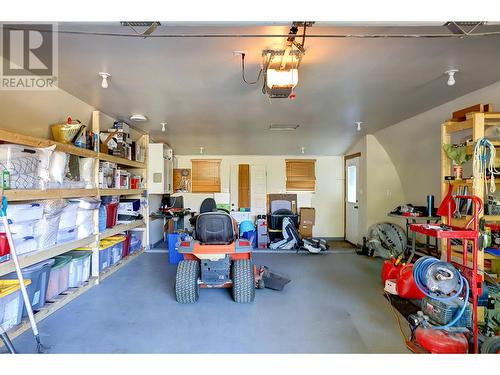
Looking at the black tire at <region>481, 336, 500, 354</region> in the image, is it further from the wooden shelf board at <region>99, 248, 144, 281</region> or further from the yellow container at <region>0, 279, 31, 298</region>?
the wooden shelf board at <region>99, 248, 144, 281</region>

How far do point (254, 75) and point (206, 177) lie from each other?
423 cm

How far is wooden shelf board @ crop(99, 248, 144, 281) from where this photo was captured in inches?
139

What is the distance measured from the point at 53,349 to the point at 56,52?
2.46m

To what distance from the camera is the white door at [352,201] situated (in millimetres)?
5773

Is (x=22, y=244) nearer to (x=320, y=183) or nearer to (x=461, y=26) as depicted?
(x=461, y=26)

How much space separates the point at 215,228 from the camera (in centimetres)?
289

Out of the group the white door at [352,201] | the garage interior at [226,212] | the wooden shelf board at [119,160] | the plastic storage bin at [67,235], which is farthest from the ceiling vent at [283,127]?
the plastic storage bin at [67,235]

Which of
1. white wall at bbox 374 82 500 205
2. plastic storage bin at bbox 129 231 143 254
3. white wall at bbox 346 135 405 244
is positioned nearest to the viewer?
white wall at bbox 374 82 500 205

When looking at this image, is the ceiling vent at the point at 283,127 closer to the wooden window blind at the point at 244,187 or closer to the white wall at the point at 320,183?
the white wall at the point at 320,183

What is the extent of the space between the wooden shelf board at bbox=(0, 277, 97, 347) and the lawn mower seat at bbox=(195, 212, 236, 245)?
1.61 m

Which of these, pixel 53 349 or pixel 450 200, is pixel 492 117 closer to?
pixel 450 200

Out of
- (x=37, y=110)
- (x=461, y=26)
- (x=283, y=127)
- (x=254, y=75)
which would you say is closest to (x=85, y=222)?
(x=37, y=110)

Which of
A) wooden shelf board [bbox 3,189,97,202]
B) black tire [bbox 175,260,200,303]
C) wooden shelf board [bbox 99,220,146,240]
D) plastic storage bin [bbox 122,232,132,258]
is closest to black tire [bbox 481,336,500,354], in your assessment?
black tire [bbox 175,260,200,303]
